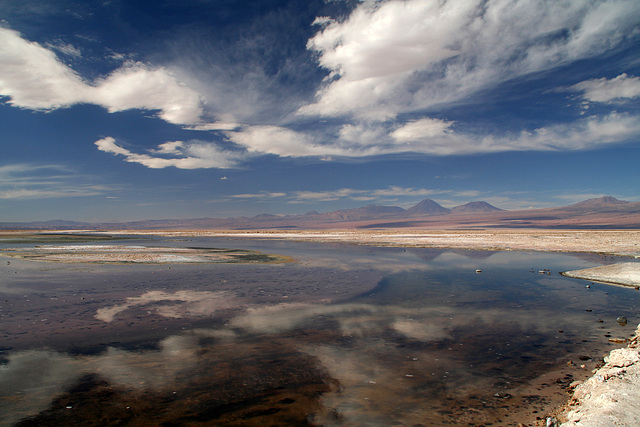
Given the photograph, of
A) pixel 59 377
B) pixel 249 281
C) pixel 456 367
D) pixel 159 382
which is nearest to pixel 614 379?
pixel 456 367

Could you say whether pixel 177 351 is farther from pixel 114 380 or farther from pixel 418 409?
pixel 418 409

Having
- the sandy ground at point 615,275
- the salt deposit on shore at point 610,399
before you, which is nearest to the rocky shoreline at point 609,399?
the salt deposit on shore at point 610,399

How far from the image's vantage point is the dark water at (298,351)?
21.4 feet

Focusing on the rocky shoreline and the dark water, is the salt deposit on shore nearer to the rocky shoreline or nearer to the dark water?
the rocky shoreline

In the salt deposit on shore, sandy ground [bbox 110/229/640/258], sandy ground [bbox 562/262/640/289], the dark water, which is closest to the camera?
the salt deposit on shore

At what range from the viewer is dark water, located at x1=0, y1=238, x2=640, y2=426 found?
6.52 metres

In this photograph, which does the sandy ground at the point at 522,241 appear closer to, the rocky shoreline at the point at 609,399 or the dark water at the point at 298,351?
the dark water at the point at 298,351

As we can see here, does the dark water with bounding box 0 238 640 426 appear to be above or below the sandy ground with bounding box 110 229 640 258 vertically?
above

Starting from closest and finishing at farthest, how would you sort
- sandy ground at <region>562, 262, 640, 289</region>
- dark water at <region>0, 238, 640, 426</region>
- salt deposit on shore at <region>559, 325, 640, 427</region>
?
salt deposit on shore at <region>559, 325, 640, 427</region> < dark water at <region>0, 238, 640, 426</region> < sandy ground at <region>562, 262, 640, 289</region>

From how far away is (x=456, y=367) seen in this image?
8539 millimetres

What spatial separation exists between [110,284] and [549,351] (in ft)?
69.1

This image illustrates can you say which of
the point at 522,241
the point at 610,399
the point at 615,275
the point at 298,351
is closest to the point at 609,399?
the point at 610,399

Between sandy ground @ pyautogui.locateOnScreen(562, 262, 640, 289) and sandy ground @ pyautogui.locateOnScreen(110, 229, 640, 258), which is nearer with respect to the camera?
sandy ground @ pyautogui.locateOnScreen(562, 262, 640, 289)

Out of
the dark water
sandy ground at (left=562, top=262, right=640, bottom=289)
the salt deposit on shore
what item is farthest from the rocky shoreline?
sandy ground at (left=562, top=262, right=640, bottom=289)
